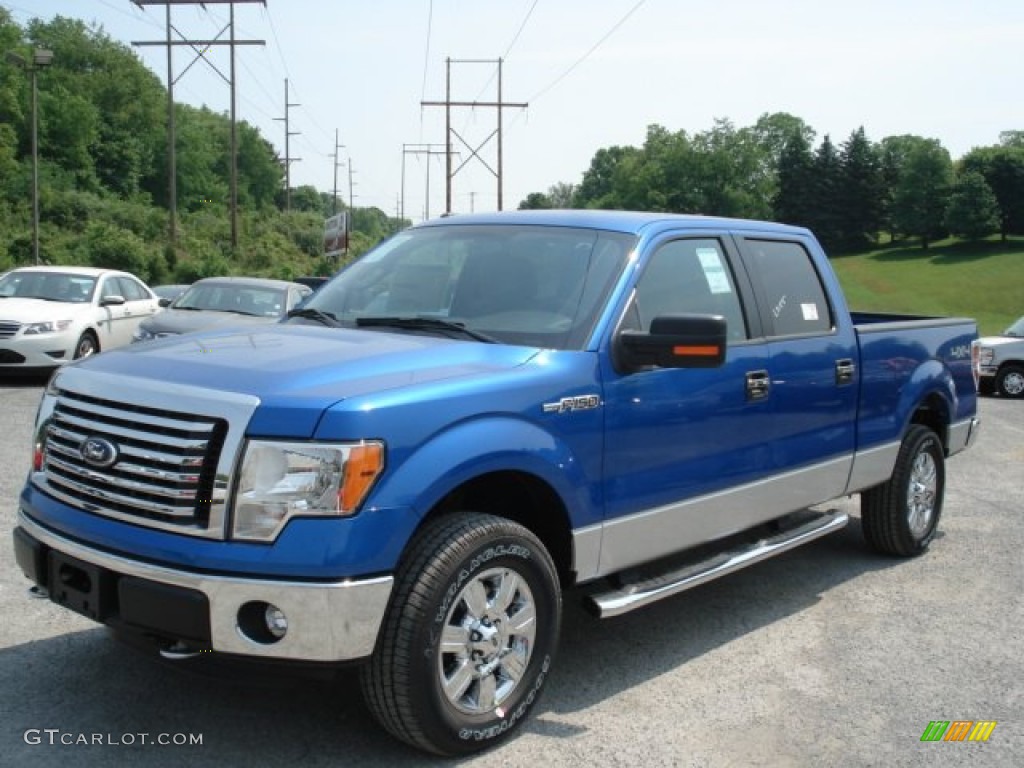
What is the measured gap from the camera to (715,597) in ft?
18.7

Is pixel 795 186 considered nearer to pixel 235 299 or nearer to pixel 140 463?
pixel 235 299

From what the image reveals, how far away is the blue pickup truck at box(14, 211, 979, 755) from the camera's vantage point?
3.21 metres

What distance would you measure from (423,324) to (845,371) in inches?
100

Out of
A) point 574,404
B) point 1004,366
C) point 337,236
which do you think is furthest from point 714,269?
point 337,236

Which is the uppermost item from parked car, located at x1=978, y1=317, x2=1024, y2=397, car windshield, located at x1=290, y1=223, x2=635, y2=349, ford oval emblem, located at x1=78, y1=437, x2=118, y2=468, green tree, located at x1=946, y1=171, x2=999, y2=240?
green tree, located at x1=946, y1=171, x2=999, y2=240

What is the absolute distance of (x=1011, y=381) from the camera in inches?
752

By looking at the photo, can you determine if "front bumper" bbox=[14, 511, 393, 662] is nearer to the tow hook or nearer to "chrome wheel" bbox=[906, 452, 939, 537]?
the tow hook

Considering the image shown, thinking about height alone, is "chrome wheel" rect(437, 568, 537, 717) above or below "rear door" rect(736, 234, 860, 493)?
below

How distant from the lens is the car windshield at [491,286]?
14.1 ft

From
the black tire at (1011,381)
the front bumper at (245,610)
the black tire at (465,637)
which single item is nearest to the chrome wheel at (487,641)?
the black tire at (465,637)

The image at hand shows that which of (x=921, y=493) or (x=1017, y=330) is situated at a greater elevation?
(x=1017, y=330)

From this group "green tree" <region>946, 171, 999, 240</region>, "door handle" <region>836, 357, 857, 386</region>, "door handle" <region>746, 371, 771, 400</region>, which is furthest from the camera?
"green tree" <region>946, 171, 999, 240</region>

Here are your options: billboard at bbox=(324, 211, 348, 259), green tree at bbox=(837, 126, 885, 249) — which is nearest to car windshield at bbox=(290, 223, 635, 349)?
billboard at bbox=(324, 211, 348, 259)

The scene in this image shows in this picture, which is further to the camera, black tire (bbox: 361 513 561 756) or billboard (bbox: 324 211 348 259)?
billboard (bbox: 324 211 348 259)
